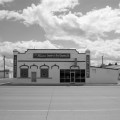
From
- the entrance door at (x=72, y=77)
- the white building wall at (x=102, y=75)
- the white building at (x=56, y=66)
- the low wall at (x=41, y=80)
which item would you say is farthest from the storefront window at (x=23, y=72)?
the white building wall at (x=102, y=75)

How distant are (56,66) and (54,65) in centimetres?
43

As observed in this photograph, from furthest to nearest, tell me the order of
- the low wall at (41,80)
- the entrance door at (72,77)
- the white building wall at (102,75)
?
the white building wall at (102,75) → the entrance door at (72,77) → the low wall at (41,80)

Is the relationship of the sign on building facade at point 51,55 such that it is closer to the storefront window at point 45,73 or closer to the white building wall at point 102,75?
the storefront window at point 45,73

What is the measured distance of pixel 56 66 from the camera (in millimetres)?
38094

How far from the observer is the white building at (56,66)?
37.9 meters

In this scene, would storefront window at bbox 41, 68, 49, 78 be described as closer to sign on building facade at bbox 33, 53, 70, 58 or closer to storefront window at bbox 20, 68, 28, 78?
sign on building facade at bbox 33, 53, 70, 58

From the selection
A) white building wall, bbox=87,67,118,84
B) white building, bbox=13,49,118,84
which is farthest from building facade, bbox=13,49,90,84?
white building wall, bbox=87,67,118,84

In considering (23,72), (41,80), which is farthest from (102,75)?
(23,72)

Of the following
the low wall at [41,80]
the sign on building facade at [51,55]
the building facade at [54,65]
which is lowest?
the low wall at [41,80]

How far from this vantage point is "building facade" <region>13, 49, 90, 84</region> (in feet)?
→ 124

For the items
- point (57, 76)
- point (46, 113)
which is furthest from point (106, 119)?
point (57, 76)

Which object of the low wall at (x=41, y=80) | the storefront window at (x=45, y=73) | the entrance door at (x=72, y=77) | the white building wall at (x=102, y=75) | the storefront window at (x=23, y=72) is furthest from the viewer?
the white building wall at (x=102, y=75)

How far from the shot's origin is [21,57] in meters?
38.2

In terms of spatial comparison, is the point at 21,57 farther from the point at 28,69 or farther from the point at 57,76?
the point at 57,76
